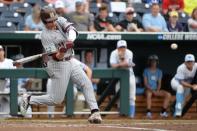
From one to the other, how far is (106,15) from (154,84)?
1.69 m

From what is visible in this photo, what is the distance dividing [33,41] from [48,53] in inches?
200

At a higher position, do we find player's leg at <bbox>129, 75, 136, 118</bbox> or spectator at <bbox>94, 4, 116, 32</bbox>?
spectator at <bbox>94, 4, 116, 32</bbox>

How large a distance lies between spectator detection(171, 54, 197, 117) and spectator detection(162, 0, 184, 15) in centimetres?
202

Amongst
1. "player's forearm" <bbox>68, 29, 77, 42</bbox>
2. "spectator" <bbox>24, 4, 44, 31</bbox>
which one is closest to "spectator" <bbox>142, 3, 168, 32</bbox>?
"spectator" <bbox>24, 4, 44, 31</bbox>

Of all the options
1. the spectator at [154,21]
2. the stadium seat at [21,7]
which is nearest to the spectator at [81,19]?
the stadium seat at [21,7]

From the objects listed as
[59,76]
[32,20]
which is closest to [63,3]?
[32,20]

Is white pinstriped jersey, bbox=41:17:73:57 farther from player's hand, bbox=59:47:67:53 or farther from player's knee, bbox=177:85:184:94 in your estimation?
player's knee, bbox=177:85:184:94

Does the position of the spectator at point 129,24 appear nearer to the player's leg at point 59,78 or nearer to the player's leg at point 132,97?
the player's leg at point 132,97

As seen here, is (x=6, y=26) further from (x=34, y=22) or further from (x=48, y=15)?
(x=48, y=15)

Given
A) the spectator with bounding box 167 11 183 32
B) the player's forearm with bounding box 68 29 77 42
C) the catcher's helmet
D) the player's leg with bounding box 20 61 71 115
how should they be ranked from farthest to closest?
the spectator with bounding box 167 11 183 32 < the player's leg with bounding box 20 61 71 115 < the catcher's helmet < the player's forearm with bounding box 68 29 77 42

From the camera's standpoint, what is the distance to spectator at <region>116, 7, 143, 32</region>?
12.9 metres

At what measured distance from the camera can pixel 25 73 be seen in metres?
11.2

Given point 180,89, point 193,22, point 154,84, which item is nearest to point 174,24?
point 193,22

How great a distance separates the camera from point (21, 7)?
43.1 feet
